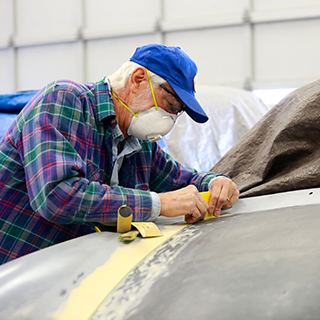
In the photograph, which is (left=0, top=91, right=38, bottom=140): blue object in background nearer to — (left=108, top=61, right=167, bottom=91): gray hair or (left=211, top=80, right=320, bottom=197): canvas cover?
(left=108, top=61, right=167, bottom=91): gray hair

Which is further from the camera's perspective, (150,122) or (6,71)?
(6,71)

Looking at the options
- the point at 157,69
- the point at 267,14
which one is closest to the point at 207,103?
the point at 157,69

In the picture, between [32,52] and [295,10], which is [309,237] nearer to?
[295,10]

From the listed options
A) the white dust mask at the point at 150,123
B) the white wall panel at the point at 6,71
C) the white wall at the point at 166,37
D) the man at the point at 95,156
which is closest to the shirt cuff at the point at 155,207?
the man at the point at 95,156

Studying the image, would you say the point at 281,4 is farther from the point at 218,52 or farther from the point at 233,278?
the point at 233,278

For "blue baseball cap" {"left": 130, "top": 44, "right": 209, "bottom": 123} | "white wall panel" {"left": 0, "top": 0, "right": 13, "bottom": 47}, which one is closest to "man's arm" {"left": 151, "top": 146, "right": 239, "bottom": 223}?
"blue baseball cap" {"left": 130, "top": 44, "right": 209, "bottom": 123}

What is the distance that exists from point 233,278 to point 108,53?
4.48 metres

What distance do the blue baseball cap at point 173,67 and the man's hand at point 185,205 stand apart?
30 cm

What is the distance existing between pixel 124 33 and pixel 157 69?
3.68m

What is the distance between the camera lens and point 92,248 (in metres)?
0.69

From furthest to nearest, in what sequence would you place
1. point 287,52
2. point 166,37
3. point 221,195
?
point 166,37, point 287,52, point 221,195

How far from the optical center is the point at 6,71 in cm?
497

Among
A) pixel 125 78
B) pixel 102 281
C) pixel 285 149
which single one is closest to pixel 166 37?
pixel 125 78

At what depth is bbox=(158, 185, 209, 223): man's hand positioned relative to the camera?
2.96 ft
